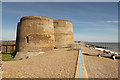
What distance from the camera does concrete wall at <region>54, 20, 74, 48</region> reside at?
2155cm

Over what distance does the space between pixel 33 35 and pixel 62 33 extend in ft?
26.2

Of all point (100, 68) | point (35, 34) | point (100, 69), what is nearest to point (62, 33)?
point (35, 34)

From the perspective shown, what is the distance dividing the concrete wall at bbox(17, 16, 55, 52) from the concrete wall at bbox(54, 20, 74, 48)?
4.36 m

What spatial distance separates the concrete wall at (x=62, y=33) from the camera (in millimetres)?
21547

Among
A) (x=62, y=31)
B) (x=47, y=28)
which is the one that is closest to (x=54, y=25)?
(x=62, y=31)

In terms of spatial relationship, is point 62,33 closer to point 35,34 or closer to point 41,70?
point 35,34

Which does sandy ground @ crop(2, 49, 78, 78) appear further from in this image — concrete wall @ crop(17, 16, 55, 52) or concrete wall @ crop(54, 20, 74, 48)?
concrete wall @ crop(54, 20, 74, 48)

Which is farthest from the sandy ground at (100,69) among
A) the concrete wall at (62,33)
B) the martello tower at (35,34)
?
the concrete wall at (62,33)

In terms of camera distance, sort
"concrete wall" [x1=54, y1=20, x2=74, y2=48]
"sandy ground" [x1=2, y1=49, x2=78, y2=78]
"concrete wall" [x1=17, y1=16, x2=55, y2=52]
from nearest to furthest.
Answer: "sandy ground" [x1=2, y1=49, x2=78, y2=78] < "concrete wall" [x1=17, y1=16, x2=55, y2=52] < "concrete wall" [x1=54, y1=20, x2=74, y2=48]

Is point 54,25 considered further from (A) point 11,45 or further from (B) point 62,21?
(A) point 11,45

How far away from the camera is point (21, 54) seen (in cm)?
1681

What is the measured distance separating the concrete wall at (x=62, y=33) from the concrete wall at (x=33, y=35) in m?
4.36

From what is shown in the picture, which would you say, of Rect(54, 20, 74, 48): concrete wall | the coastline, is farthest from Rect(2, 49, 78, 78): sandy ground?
Rect(54, 20, 74, 48): concrete wall

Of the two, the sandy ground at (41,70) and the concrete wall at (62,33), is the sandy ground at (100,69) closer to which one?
the sandy ground at (41,70)
